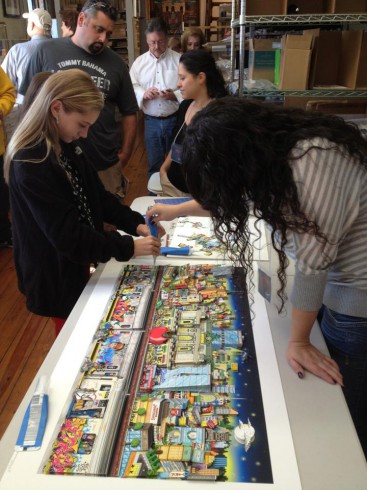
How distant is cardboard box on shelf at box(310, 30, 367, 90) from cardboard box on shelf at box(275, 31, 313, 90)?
0.07 metres

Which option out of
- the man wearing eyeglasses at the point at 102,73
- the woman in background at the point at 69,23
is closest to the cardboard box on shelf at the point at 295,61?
the man wearing eyeglasses at the point at 102,73

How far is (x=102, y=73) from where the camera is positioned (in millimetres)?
2480

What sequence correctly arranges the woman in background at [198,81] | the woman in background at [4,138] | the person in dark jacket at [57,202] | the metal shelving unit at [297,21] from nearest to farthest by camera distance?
1. the person in dark jacket at [57,202]
2. the metal shelving unit at [297,21]
3. the woman in background at [198,81]
4. the woman in background at [4,138]

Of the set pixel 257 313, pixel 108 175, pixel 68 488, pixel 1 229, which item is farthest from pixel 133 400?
pixel 1 229

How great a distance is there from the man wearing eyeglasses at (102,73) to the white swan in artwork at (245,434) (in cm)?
205

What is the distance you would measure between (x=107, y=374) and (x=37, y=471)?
0.25 metres

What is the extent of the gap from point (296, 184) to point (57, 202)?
0.70 meters

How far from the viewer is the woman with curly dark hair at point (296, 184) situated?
863 millimetres

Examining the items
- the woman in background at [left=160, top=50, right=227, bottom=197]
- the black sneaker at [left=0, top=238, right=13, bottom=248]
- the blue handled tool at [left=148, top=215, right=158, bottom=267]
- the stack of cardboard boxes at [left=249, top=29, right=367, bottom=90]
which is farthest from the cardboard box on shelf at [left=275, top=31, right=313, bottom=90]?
the black sneaker at [left=0, top=238, right=13, bottom=248]

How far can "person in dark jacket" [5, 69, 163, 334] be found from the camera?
4.17ft

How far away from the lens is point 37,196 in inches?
49.3

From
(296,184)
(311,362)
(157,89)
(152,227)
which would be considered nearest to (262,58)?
(157,89)

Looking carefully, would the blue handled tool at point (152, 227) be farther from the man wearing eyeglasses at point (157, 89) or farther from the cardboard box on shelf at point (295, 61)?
the man wearing eyeglasses at point (157, 89)

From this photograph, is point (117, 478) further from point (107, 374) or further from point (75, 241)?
point (75, 241)
